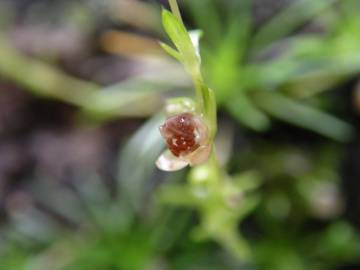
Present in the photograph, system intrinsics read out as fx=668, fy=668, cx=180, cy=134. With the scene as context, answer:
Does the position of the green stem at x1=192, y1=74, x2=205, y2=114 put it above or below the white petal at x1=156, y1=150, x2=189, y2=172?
above

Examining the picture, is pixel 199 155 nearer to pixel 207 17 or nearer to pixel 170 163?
pixel 170 163

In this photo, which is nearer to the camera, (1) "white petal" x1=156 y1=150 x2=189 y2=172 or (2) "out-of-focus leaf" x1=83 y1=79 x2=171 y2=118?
(1) "white petal" x1=156 y1=150 x2=189 y2=172

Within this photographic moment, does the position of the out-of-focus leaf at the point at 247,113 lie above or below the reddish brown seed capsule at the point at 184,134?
above

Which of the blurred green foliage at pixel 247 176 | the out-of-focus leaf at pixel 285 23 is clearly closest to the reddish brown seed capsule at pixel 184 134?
the blurred green foliage at pixel 247 176

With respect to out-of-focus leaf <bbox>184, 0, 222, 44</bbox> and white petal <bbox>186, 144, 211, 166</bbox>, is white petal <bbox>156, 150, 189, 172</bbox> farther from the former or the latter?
out-of-focus leaf <bbox>184, 0, 222, 44</bbox>

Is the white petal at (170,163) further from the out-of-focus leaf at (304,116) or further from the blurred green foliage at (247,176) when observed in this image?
the out-of-focus leaf at (304,116)

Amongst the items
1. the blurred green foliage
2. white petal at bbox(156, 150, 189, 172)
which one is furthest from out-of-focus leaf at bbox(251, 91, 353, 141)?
white petal at bbox(156, 150, 189, 172)
